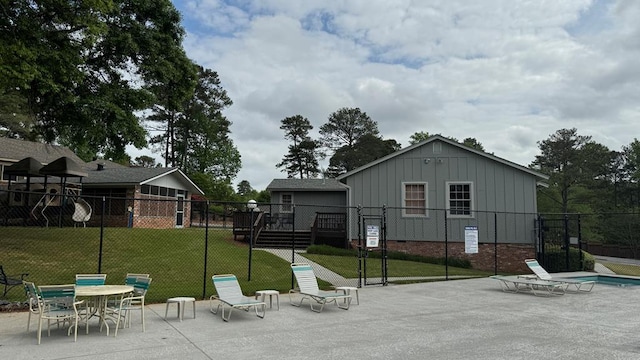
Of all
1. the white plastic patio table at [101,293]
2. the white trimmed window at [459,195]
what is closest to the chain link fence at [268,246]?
the white trimmed window at [459,195]

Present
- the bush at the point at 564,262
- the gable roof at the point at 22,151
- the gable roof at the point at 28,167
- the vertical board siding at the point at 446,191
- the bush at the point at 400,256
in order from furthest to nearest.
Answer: the gable roof at the point at 22,151, the gable roof at the point at 28,167, the vertical board siding at the point at 446,191, the bush at the point at 400,256, the bush at the point at 564,262

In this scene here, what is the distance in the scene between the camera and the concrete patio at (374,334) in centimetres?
580

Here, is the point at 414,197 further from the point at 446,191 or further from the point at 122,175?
the point at 122,175

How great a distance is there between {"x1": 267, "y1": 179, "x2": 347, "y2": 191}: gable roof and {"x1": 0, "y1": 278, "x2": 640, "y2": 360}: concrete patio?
47.2 ft

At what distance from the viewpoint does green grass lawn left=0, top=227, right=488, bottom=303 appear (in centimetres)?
1171

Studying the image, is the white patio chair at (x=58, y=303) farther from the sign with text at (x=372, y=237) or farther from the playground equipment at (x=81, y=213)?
the playground equipment at (x=81, y=213)

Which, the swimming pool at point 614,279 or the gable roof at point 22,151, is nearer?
the swimming pool at point 614,279

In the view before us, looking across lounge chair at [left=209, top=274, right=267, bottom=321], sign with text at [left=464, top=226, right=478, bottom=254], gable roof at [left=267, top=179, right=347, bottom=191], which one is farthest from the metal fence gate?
lounge chair at [left=209, top=274, right=267, bottom=321]

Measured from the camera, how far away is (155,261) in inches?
575

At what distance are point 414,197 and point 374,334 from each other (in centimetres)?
1303

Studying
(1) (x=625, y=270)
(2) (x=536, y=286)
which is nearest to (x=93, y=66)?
(2) (x=536, y=286)

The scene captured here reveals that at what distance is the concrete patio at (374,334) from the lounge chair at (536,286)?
5.10ft

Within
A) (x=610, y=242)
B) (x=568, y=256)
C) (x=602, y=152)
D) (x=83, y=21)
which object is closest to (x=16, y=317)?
(x=83, y=21)

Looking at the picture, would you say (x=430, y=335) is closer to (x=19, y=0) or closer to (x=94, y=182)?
(x=19, y=0)
